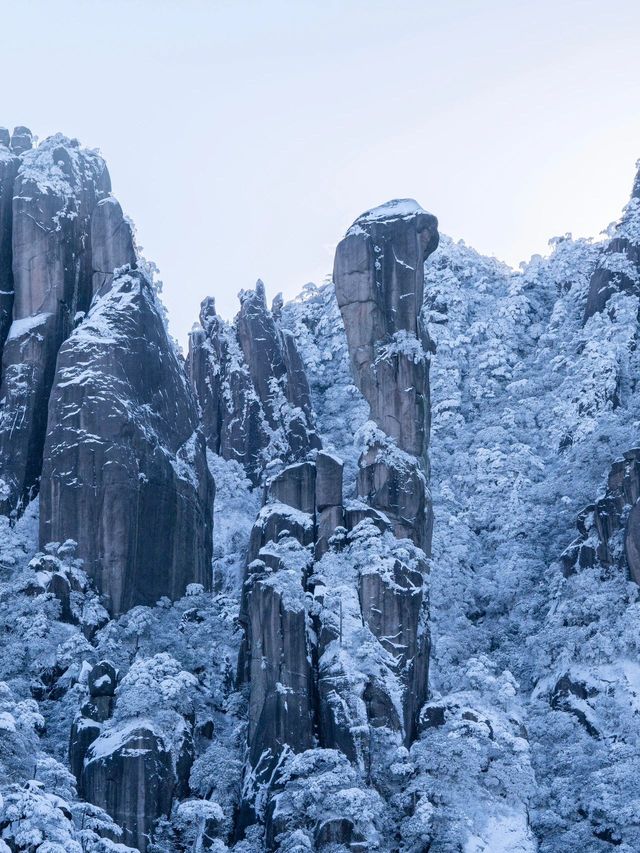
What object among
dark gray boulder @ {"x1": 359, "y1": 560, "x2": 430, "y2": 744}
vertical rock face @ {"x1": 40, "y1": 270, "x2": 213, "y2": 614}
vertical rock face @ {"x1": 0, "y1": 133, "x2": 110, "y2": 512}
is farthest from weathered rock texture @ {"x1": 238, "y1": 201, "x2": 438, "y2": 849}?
vertical rock face @ {"x1": 0, "y1": 133, "x2": 110, "y2": 512}

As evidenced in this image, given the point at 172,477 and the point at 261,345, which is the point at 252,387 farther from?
the point at 172,477

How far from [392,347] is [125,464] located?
46.2 ft

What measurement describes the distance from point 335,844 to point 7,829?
1589 centimetres

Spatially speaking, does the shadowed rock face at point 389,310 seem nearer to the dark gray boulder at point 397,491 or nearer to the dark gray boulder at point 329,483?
the dark gray boulder at point 397,491

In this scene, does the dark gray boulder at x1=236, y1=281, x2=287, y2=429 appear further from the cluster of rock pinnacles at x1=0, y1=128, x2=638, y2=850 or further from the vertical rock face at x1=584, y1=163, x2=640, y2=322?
the vertical rock face at x1=584, y1=163, x2=640, y2=322

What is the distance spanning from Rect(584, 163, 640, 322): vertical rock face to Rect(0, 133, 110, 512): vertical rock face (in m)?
36.1

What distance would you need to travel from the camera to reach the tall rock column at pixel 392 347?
2677 inches

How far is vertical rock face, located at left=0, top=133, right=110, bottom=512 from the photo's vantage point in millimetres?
72938

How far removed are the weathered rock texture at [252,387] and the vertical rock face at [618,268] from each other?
2262 cm

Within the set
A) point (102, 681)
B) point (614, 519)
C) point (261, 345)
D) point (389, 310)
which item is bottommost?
point (102, 681)

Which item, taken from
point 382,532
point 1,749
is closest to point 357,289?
point 382,532

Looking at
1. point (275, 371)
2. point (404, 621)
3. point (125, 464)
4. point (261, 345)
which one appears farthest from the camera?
point (261, 345)

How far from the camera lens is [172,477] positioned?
71.6 meters

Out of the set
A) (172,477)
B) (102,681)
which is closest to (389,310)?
(172,477)
